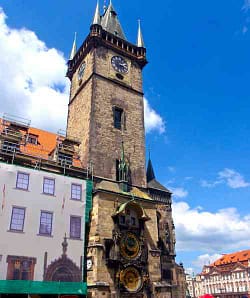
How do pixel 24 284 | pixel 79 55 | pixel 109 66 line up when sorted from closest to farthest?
pixel 24 284 < pixel 109 66 < pixel 79 55

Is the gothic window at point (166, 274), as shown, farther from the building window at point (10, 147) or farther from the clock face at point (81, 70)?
the clock face at point (81, 70)

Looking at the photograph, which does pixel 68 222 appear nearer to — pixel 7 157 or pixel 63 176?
pixel 63 176

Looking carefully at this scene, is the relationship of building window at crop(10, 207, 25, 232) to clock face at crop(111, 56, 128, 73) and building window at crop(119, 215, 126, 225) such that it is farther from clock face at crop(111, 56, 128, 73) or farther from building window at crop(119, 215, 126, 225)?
clock face at crop(111, 56, 128, 73)

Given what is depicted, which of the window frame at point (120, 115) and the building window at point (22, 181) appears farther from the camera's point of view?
the window frame at point (120, 115)

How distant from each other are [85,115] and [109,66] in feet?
18.9

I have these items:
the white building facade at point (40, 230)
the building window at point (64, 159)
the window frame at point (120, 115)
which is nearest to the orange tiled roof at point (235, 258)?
the window frame at point (120, 115)

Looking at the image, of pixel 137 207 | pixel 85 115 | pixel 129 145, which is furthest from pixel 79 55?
pixel 137 207

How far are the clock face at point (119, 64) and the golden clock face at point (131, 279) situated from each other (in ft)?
62.6

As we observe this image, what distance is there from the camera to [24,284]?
61.6 feet


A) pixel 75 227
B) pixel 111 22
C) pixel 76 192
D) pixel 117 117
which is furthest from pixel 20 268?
pixel 111 22

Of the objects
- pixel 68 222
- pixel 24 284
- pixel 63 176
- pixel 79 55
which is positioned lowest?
pixel 24 284

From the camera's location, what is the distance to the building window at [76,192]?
2314cm

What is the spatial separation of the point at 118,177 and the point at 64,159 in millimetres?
4759

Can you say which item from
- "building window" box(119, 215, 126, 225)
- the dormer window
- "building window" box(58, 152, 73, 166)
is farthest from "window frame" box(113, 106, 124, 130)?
"building window" box(119, 215, 126, 225)
